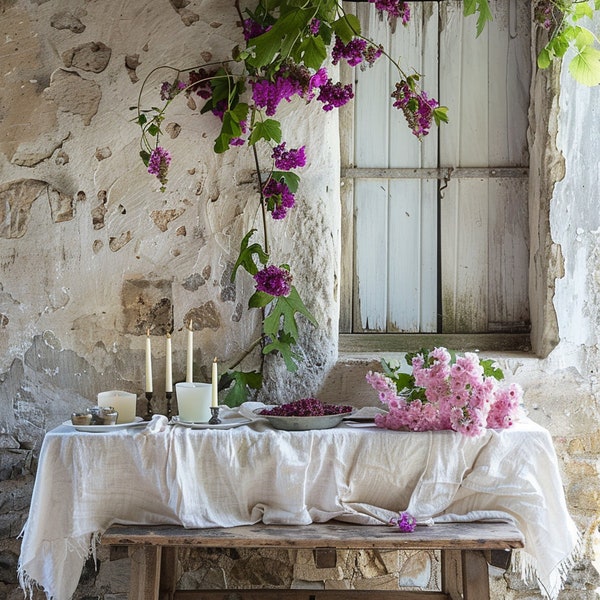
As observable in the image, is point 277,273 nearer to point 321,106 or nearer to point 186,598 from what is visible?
point 321,106

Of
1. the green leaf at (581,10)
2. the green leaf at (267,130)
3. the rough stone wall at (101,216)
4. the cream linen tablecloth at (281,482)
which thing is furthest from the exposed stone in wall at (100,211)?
the green leaf at (581,10)

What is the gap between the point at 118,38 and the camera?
9.31 ft

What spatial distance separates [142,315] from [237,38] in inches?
38.7

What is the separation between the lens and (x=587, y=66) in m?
2.72

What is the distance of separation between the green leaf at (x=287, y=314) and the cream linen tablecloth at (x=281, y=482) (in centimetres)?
48

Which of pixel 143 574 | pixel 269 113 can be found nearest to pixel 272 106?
pixel 269 113

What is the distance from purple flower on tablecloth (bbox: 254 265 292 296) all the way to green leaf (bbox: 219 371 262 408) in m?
0.32

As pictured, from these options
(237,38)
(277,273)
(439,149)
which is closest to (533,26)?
(439,149)

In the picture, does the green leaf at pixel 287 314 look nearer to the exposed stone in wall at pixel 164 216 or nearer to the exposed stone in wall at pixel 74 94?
the exposed stone in wall at pixel 164 216

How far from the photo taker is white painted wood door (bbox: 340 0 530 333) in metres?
3.08

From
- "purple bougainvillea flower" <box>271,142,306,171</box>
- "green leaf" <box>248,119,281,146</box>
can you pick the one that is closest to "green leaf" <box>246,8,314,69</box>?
"green leaf" <box>248,119,281,146</box>

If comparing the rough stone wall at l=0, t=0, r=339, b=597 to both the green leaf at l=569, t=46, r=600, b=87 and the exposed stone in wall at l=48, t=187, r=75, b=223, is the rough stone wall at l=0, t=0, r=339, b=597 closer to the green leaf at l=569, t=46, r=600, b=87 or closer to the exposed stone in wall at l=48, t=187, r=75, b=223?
the exposed stone in wall at l=48, t=187, r=75, b=223

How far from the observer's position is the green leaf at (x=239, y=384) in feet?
9.02

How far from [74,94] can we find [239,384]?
1120 mm
